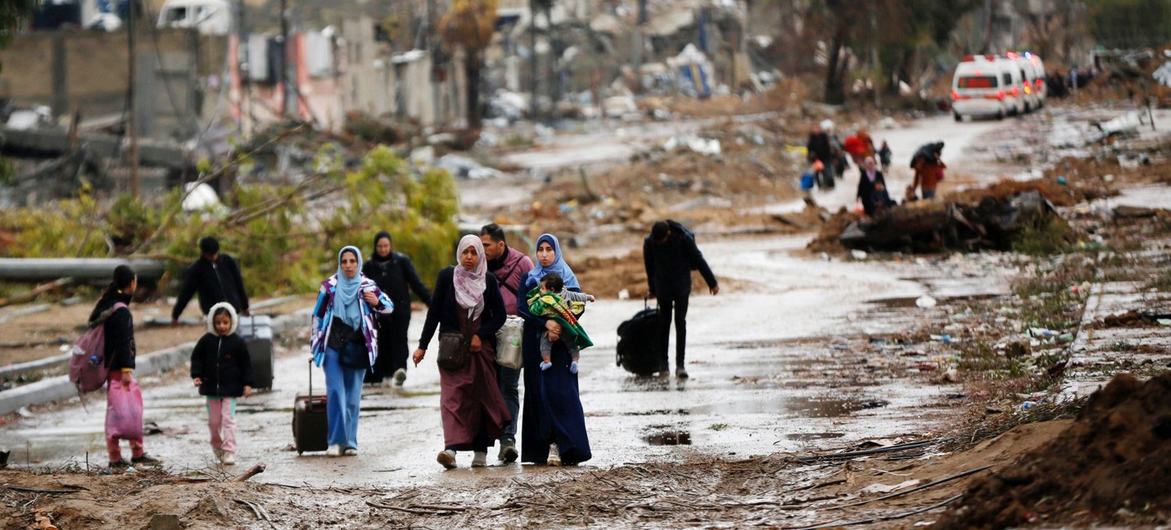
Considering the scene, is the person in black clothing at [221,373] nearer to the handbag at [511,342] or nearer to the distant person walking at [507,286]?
the distant person walking at [507,286]

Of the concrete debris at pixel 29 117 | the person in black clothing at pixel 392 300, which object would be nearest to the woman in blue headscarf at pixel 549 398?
the person in black clothing at pixel 392 300

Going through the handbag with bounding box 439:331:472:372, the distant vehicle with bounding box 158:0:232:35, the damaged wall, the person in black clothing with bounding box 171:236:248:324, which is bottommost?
the handbag with bounding box 439:331:472:372

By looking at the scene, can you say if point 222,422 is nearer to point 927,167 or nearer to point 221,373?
point 221,373

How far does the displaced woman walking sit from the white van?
4221 centimetres

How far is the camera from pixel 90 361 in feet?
39.9

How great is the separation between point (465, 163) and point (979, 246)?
2442cm

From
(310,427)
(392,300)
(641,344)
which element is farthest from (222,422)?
(641,344)

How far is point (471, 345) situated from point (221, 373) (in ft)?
7.11

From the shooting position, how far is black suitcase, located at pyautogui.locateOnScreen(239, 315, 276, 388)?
15.7 metres

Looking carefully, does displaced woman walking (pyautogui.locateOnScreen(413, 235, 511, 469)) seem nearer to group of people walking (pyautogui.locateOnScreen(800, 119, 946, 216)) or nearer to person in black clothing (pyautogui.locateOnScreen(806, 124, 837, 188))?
group of people walking (pyautogui.locateOnScreen(800, 119, 946, 216))

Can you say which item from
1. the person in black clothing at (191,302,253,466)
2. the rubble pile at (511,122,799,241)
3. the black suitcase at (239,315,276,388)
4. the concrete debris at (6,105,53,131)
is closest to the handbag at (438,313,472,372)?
the person in black clothing at (191,302,253,466)

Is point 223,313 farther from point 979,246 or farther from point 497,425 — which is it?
point 979,246

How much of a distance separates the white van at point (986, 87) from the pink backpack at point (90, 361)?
4204cm

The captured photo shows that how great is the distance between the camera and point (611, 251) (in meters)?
27.8
